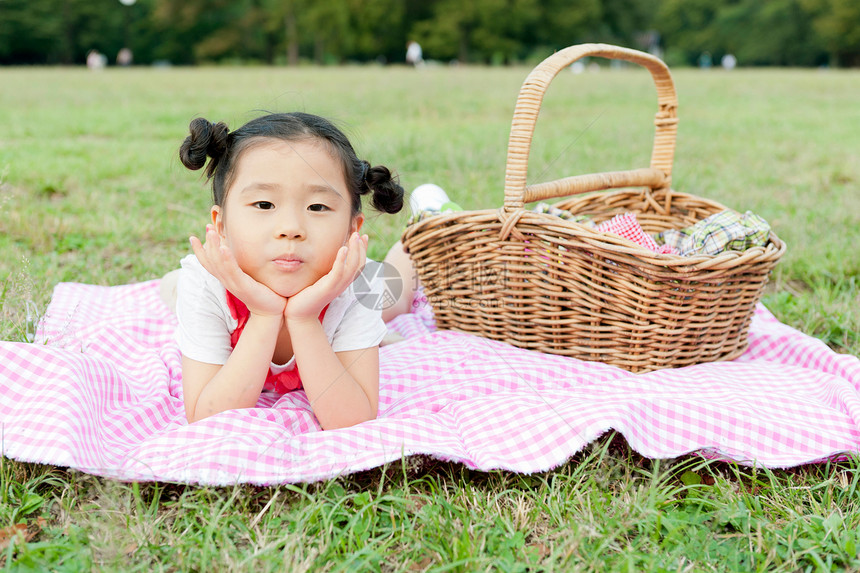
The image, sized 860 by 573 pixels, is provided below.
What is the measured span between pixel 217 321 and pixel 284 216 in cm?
34

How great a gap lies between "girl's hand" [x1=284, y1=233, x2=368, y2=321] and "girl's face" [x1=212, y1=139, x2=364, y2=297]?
1.9 inches

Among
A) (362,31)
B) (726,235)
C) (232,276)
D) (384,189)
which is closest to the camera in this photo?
(232,276)

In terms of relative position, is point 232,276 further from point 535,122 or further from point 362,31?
point 362,31

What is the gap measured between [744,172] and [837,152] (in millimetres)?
1290

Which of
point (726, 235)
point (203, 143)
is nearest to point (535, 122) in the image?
point (726, 235)

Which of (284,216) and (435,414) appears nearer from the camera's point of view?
(284,216)

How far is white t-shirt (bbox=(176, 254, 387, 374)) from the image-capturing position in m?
1.77

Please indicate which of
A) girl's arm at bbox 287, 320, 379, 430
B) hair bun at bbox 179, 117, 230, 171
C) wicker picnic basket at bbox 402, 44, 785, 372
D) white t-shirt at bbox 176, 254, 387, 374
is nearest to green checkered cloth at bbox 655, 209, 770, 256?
wicker picnic basket at bbox 402, 44, 785, 372

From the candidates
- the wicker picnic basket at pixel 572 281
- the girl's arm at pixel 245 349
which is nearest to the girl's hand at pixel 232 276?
the girl's arm at pixel 245 349

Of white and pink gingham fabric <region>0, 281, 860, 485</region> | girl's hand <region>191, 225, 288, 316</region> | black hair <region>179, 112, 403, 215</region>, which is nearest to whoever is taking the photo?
white and pink gingham fabric <region>0, 281, 860, 485</region>

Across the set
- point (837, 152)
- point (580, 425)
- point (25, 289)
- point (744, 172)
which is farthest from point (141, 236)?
point (837, 152)

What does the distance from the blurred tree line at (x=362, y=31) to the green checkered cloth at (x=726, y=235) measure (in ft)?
98.6

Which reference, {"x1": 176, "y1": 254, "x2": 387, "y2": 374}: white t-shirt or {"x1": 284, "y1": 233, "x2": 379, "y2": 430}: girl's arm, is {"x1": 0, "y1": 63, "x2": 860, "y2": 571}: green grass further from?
{"x1": 176, "y1": 254, "x2": 387, "y2": 374}: white t-shirt

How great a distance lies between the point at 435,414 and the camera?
1.82m
